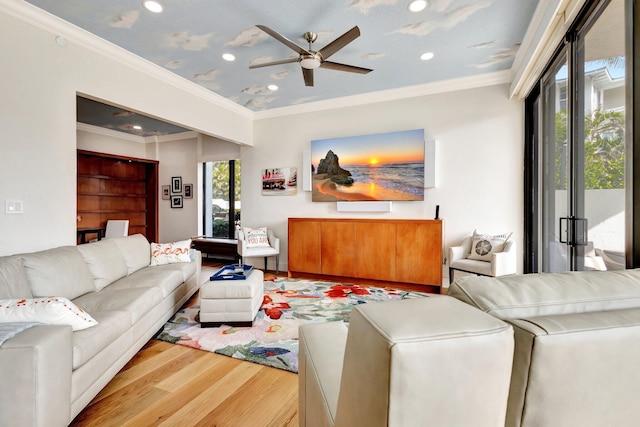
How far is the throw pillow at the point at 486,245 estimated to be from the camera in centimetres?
373

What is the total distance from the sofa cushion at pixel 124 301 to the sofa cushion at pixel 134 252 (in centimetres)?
71

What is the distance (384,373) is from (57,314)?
186 centimetres

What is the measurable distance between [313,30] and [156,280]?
2862 millimetres

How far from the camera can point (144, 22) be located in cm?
280

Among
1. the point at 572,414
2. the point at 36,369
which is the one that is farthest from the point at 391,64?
the point at 36,369

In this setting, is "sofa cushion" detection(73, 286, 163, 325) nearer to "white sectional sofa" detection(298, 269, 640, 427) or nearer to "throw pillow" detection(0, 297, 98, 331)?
"throw pillow" detection(0, 297, 98, 331)

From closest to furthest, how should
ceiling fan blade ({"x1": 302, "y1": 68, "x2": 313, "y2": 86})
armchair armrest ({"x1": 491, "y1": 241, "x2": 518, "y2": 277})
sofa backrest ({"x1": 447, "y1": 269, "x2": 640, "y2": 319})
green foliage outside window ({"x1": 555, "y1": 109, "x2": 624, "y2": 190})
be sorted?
1. sofa backrest ({"x1": 447, "y1": 269, "x2": 640, "y2": 319})
2. green foliage outside window ({"x1": 555, "y1": 109, "x2": 624, "y2": 190})
3. ceiling fan blade ({"x1": 302, "y1": 68, "x2": 313, "y2": 86})
4. armchair armrest ({"x1": 491, "y1": 241, "x2": 518, "y2": 277})

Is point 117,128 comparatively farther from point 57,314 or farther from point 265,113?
point 57,314

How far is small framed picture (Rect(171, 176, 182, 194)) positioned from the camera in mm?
6688

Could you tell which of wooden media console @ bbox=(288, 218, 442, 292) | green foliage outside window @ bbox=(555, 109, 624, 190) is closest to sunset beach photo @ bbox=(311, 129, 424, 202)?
wooden media console @ bbox=(288, 218, 442, 292)

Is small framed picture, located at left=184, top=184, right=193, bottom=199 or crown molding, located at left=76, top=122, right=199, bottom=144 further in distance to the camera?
small framed picture, located at left=184, top=184, right=193, bottom=199

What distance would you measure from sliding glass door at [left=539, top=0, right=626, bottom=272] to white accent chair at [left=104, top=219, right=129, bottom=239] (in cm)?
654

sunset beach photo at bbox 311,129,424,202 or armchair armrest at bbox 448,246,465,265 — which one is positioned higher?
sunset beach photo at bbox 311,129,424,202

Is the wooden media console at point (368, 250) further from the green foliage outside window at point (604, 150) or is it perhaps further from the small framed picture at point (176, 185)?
the small framed picture at point (176, 185)
